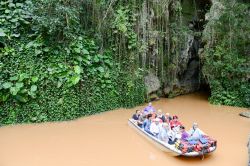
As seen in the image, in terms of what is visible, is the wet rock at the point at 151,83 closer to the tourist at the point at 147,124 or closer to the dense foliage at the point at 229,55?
the dense foliage at the point at 229,55

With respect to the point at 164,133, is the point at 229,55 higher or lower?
higher

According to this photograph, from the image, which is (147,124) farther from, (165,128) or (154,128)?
(165,128)

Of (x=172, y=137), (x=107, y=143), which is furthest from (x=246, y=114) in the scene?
(x=107, y=143)

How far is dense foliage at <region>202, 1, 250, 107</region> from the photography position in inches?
591

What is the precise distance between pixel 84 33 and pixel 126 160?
6.49m

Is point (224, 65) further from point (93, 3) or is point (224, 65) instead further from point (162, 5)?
point (93, 3)

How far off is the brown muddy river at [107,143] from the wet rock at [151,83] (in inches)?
65.0

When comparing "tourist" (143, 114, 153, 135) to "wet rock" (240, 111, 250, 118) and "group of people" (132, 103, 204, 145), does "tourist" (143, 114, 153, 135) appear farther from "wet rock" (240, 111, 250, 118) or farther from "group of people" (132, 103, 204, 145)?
"wet rock" (240, 111, 250, 118)

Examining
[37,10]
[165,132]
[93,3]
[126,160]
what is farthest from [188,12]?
[126,160]

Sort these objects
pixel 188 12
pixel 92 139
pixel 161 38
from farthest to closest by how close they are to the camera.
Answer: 1. pixel 188 12
2. pixel 161 38
3. pixel 92 139

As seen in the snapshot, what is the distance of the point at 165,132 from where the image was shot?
9.84 metres

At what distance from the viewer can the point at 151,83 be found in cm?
1541

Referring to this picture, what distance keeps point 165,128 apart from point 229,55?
666 centimetres

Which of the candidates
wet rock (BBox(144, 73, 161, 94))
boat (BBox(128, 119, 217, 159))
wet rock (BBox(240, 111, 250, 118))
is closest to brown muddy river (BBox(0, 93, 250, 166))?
boat (BBox(128, 119, 217, 159))
